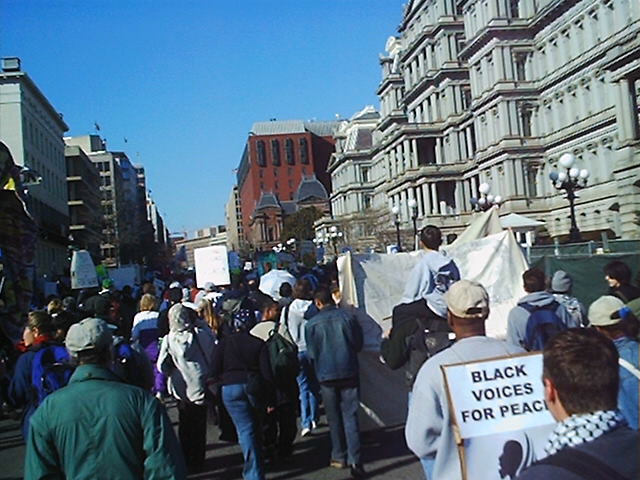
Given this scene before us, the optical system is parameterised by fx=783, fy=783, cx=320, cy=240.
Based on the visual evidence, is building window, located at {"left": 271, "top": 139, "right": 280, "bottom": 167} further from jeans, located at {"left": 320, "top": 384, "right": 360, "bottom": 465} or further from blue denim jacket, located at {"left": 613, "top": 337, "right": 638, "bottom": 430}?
blue denim jacket, located at {"left": 613, "top": 337, "right": 638, "bottom": 430}

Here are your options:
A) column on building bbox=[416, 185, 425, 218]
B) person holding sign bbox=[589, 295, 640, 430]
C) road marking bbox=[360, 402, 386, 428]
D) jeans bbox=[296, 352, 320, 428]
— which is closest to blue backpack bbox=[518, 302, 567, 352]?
person holding sign bbox=[589, 295, 640, 430]

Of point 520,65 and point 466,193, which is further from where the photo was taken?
point 466,193

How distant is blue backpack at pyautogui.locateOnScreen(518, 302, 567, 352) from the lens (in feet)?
20.8

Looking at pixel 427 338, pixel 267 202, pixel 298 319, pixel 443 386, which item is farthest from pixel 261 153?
pixel 443 386

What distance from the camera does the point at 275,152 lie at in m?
167

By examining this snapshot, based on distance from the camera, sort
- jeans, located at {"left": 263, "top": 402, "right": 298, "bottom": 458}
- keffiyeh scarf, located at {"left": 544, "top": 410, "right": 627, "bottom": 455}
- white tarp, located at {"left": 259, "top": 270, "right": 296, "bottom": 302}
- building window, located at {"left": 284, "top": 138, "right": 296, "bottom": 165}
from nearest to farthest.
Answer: keffiyeh scarf, located at {"left": 544, "top": 410, "right": 627, "bottom": 455}, jeans, located at {"left": 263, "top": 402, "right": 298, "bottom": 458}, white tarp, located at {"left": 259, "top": 270, "right": 296, "bottom": 302}, building window, located at {"left": 284, "top": 138, "right": 296, "bottom": 165}

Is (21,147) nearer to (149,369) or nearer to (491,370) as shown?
(149,369)

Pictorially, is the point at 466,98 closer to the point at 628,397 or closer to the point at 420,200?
the point at 420,200

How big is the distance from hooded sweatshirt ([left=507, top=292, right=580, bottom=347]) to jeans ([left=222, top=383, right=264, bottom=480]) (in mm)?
2555

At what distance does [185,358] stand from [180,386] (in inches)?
14.1

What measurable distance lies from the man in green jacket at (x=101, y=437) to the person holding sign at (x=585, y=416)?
76.7 inches

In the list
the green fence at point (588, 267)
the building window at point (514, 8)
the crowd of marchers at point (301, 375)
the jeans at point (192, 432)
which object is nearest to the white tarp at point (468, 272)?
the crowd of marchers at point (301, 375)

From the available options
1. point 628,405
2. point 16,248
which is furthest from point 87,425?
point 16,248

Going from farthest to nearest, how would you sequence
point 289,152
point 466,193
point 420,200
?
point 289,152
point 420,200
point 466,193
